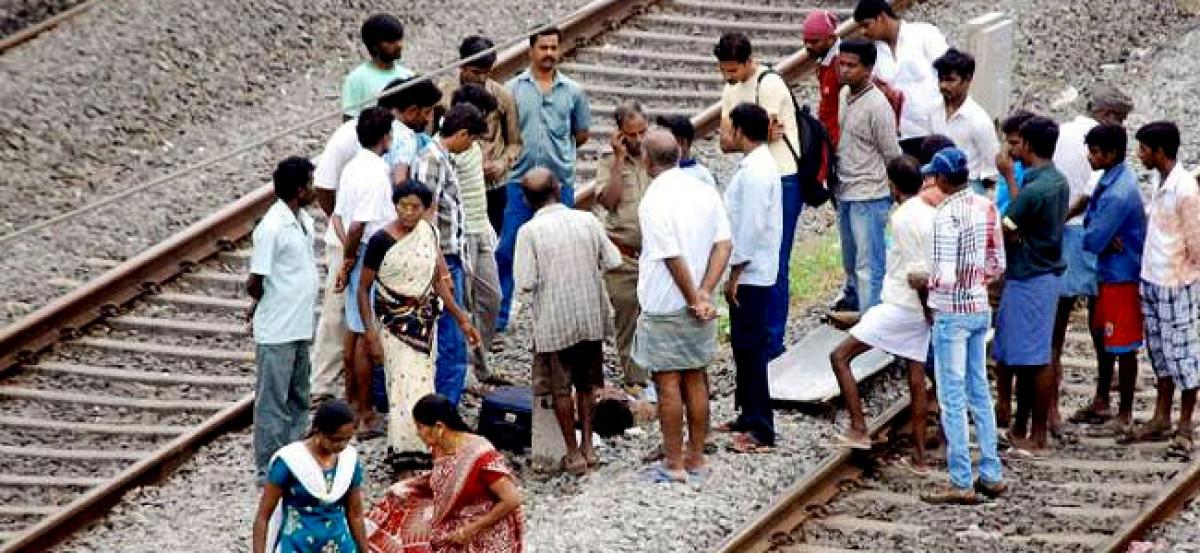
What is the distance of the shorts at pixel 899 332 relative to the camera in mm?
13102

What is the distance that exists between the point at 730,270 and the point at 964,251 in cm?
145

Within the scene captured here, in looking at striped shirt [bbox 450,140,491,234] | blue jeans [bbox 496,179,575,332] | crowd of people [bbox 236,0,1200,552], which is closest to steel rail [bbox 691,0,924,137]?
blue jeans [bbox 496,179,575,332]

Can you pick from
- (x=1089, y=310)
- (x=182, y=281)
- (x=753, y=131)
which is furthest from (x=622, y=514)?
(x=182, y=281)

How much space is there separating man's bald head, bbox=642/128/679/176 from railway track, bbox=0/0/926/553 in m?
2.90

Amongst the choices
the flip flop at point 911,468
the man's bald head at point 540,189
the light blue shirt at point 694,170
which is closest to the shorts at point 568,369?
the man's bald head at point 540,189

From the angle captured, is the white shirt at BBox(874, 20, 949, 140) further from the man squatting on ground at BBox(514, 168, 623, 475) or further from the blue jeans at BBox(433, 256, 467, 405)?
the blue jeans at BBox(433, 256, 467, 405)

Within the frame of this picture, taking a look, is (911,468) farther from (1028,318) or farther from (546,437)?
(546,437)

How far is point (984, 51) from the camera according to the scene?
16.7m

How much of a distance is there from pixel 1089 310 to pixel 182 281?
550 centimetres

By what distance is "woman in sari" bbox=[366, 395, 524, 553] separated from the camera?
1088 cm

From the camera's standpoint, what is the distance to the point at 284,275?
1299 cm

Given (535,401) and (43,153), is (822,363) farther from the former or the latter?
(43,153)

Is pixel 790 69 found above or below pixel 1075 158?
above

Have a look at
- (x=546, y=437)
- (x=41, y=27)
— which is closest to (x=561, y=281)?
(x=546, y=437)
